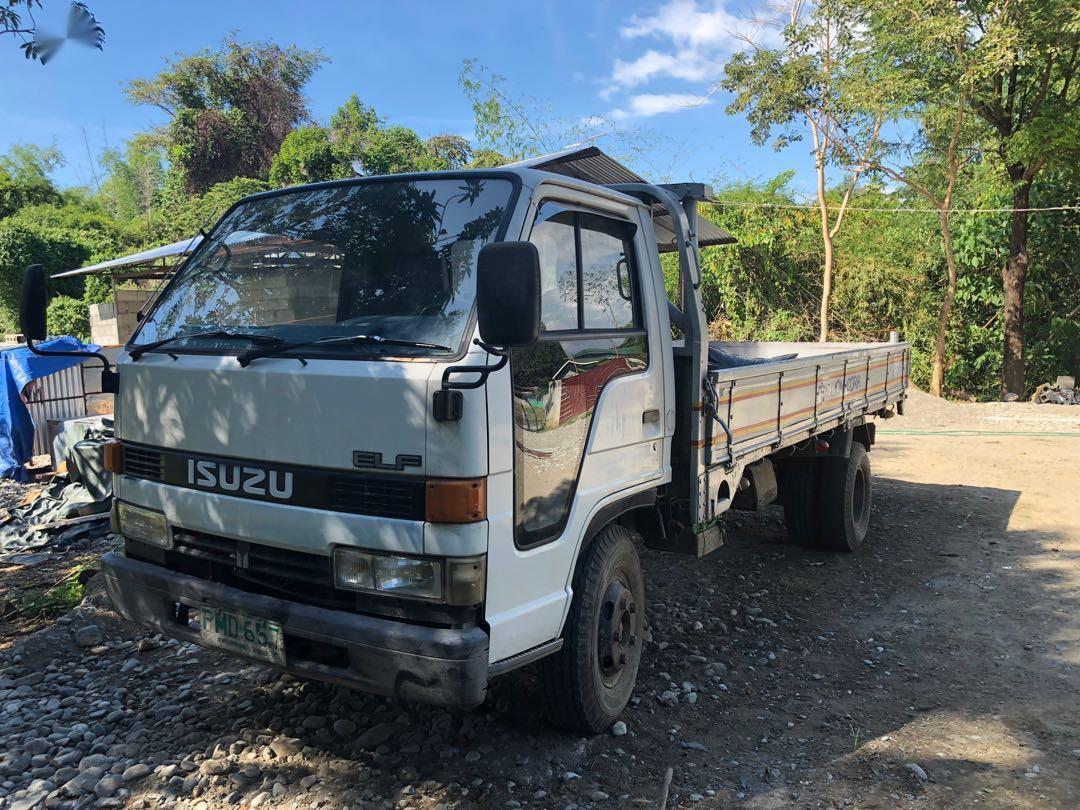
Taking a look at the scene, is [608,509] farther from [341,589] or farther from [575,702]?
[341,589]

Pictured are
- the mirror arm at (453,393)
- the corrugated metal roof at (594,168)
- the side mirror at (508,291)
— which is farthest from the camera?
the corrugated metal roof at (594,168)

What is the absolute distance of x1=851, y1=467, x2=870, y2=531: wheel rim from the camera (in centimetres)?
632

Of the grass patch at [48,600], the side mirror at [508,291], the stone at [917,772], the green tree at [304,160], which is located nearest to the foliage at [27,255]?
the green tree at [304,160]

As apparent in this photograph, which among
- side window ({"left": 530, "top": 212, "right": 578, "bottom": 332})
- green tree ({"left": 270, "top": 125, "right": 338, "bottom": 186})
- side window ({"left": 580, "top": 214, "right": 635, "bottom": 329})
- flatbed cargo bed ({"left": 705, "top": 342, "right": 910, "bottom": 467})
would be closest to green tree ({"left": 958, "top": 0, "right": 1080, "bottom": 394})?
flatbed cargo bed ({"left": 705, "top": 342, "right": 910, "bottom": 467})

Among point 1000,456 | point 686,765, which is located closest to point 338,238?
point 686,765

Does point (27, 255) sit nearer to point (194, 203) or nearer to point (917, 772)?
point (194, 203)

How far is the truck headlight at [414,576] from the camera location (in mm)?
2484

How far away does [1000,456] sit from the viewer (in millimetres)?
10289

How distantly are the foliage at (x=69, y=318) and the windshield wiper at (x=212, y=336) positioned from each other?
71.4 feet

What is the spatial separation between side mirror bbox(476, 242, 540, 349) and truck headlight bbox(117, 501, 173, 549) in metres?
1.60

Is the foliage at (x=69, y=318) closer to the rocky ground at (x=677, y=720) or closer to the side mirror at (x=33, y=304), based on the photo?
the rocky ground at (x=677, y=720)

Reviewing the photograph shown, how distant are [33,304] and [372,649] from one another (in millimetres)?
2071

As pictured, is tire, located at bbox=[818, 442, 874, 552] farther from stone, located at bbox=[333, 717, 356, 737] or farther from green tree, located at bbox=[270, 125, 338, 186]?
green tree, located at bbox=[270, 125, 338, 186]

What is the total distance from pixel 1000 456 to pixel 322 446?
1020 cm
